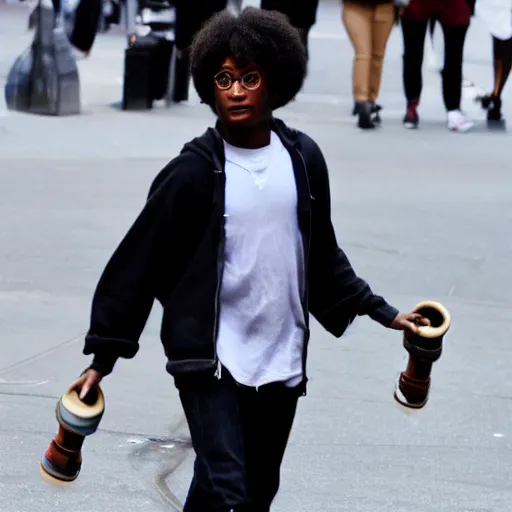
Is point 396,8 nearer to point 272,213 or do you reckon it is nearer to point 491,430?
point 491,430

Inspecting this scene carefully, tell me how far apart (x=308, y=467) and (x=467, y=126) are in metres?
9.17

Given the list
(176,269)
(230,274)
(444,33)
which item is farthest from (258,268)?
(444,33)

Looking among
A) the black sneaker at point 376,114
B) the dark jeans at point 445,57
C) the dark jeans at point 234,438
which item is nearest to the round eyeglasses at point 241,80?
the dark jeans at point 234,438

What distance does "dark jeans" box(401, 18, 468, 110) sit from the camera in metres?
13.2

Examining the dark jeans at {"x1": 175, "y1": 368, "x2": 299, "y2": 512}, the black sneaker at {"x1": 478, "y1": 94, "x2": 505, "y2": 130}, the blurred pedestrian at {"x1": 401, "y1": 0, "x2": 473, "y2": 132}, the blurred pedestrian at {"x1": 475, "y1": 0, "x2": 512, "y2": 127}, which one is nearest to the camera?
the dark jeans at {"x1": 175, "y1": 368, "x2": 299, "y2": 512}

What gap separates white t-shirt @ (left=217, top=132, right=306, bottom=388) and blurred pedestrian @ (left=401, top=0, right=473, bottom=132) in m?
9.82

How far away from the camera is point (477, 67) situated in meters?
18.7

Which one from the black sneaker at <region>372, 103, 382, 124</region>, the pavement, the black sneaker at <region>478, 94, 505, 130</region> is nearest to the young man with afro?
the pavement

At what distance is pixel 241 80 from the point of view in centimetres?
351

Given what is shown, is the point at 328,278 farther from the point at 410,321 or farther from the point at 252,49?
the point at 252,49

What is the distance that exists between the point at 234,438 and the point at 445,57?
33.8ft

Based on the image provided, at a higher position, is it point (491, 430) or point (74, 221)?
point (491, 430)

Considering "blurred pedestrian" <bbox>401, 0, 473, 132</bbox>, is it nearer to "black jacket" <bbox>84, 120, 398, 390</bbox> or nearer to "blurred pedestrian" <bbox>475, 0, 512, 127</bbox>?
"blurred pedestrian" <bbox>475, 0, 512, 127</bbox>

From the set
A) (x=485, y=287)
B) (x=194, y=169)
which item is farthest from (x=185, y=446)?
(x=485, y=287)
